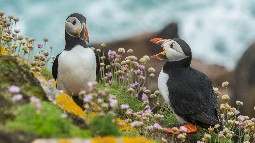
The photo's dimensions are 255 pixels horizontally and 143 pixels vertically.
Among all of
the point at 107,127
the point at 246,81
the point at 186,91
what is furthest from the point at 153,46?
the point at 107,127

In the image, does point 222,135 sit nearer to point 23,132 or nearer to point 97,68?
point 97,68

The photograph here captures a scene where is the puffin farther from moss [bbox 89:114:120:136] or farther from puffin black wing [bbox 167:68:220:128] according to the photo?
moss [bbox 89:114:120:136]

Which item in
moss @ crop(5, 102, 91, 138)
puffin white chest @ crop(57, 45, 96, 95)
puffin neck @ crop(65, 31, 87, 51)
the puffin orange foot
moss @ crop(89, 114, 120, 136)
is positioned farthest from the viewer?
the puffin orange foot

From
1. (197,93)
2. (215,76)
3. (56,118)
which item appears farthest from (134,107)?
(215,76)

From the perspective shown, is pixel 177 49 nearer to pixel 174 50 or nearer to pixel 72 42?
pixel 174 50

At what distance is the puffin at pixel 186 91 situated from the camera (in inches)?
382

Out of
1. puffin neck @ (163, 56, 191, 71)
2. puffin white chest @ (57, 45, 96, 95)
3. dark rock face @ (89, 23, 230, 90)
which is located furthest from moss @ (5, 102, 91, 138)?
dark rock face @ (89, 23, 230, 90)

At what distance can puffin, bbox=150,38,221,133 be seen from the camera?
9.70m

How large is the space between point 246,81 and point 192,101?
36.9 ft

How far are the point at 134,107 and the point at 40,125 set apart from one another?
17.9 ft

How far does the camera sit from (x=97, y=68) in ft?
31.1

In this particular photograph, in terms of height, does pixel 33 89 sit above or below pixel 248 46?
below

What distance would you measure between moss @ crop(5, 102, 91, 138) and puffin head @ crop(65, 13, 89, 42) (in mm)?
3350

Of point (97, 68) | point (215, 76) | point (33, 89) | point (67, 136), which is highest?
point (215, 76)
